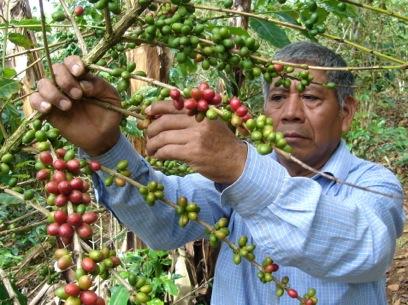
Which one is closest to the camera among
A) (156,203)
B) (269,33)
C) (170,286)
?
(269,33)

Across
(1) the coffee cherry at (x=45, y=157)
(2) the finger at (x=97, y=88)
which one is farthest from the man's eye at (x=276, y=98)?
(1) the coffee cherry at (x=45, y=157)

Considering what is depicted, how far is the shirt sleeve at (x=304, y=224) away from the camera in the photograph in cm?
116

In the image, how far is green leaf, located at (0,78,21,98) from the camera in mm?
1175

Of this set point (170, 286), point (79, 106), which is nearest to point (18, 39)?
point (79, 106)

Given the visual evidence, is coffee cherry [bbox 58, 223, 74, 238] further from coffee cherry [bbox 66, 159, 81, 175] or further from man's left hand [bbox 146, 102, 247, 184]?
man's left hand [bbox 146, 102, 247, 184]

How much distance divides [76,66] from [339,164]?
129 cm

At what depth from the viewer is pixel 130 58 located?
10.3ft

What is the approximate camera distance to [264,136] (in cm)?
86

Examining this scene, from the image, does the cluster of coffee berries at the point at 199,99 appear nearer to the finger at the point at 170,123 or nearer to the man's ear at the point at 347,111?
the finger at the point at 170,123

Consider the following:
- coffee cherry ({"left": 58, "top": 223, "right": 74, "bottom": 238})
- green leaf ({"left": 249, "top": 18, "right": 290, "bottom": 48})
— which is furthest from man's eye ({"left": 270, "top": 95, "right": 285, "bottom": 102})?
coffee cherry ({"left": 58, "top": 223, "right": 74, "bottom": 238})

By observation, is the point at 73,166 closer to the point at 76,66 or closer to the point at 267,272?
the point at 76,66

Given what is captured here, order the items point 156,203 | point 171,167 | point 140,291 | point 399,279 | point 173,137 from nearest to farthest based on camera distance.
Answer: point 140,291 < point 173,137 < point 156,203 < point 171,167 < point 399,279

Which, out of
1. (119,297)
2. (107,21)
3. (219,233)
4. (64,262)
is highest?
(107,21)

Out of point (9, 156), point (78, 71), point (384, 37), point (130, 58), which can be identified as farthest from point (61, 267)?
point (384, 37)
